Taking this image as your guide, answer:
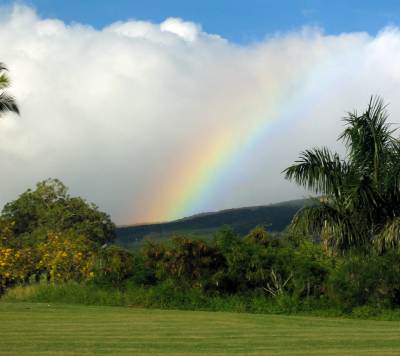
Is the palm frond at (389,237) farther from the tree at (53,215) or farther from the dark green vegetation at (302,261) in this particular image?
the tree at (53,215)

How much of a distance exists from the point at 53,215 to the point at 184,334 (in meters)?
49.0

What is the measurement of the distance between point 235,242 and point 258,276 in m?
1.82

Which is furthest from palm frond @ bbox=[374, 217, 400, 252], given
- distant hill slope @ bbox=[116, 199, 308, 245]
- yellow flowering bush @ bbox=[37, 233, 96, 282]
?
distant hill slope @ bbox=[116, 199, 308, 245]

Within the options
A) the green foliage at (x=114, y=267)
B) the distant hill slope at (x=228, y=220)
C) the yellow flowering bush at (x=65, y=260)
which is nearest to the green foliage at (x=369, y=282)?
the green foliage at (x=114, y=267)

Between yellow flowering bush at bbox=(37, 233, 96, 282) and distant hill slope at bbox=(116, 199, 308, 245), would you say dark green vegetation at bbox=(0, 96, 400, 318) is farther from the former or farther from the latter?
distant hill slope at bbox=(116, 199, 308, 245)

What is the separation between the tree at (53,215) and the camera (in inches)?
2554

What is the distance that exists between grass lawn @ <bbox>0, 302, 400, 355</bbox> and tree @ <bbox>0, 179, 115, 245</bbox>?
4007cm

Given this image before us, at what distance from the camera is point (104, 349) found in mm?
14383

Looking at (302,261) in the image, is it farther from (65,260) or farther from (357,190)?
(65,260)

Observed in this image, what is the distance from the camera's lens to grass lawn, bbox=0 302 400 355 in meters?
14.5

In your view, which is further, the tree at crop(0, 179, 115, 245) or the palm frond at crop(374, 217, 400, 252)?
the tree at crop(0, 179, 115, 245)

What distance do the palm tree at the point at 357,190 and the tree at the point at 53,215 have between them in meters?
39.6

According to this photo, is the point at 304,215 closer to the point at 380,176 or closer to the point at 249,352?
the point at 380,176

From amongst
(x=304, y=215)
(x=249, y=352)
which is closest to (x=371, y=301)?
(x=304, y=215)
